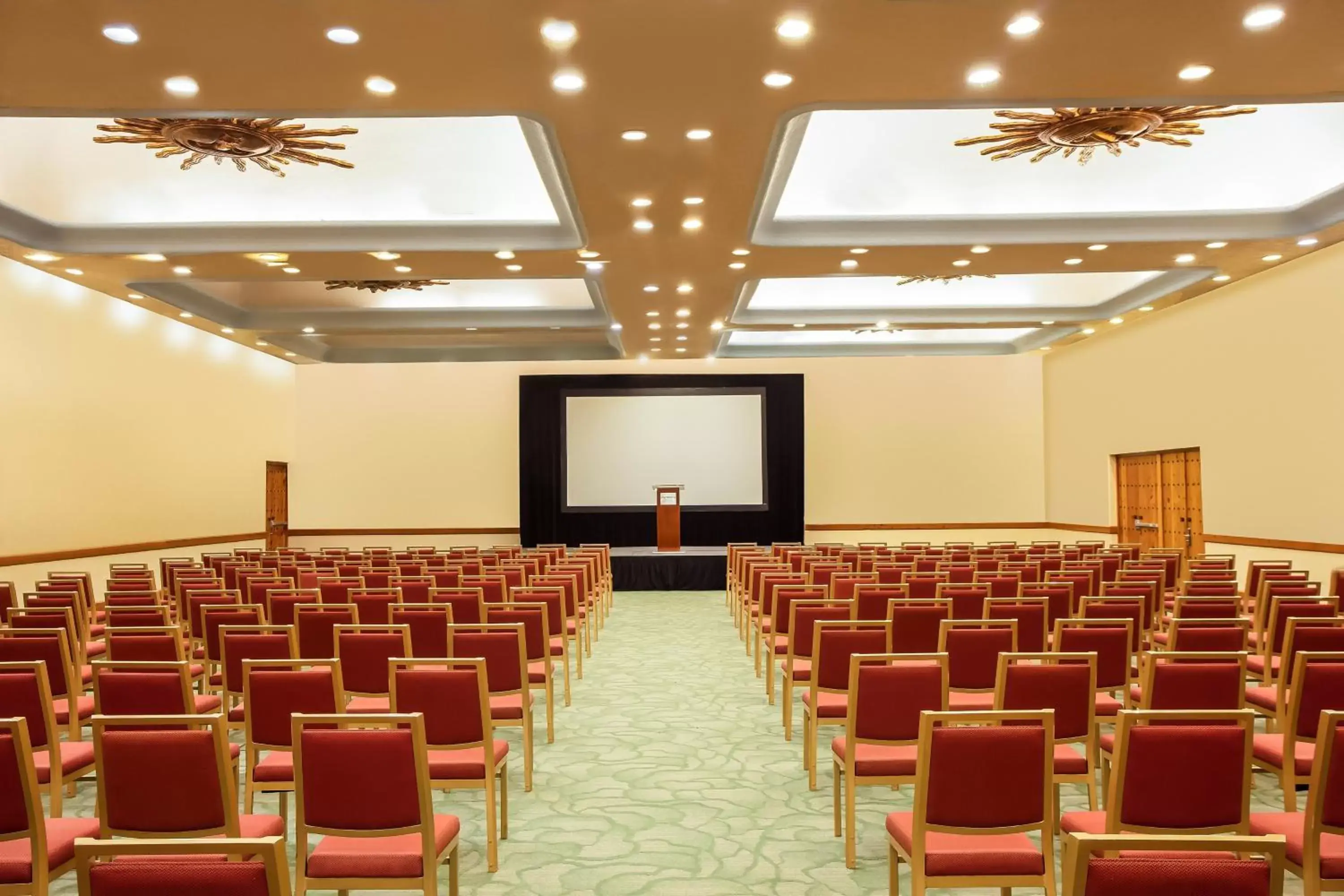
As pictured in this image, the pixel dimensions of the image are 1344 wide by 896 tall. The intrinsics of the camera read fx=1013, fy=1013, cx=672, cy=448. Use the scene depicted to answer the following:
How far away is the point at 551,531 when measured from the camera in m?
19.8

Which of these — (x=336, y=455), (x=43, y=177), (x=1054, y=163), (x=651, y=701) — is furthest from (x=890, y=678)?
(x=336, y=455)

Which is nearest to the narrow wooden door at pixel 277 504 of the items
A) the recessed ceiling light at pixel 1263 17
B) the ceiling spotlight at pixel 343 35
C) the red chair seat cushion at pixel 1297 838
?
the ceiling spotlight at pixel 343 35

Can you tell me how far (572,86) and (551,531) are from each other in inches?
551

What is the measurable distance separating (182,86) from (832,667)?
5249 millimetres

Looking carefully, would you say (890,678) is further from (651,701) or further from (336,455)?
(336,455)

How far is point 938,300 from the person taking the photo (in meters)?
16.8

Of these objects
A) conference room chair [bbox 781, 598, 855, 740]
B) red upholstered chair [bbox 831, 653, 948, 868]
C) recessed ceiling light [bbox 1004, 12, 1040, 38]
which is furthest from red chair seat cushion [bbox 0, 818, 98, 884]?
recessed ceiling light [bbox 1004, 12, 1040, 38]

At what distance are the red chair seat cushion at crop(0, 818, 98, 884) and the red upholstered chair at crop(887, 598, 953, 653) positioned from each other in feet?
13.5

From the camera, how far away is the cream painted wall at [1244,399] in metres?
11.5

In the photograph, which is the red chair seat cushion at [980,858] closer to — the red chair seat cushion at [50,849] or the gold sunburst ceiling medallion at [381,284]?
the red chair seat cushion at [50,849]

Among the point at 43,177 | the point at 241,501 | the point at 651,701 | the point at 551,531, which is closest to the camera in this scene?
the point at 651,701

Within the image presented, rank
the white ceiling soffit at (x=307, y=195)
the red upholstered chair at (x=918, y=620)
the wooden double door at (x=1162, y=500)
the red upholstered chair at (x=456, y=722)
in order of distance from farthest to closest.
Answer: the wooden double door at (x=1162, y=500), the white ceiling soffit at (x=307, y=195), the red upholstered chair at (x=918, y=620), the red upholstered chair at (x=456, y=722)

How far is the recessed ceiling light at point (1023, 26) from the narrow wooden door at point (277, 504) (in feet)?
55.2

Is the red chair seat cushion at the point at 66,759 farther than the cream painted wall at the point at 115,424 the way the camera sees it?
No
